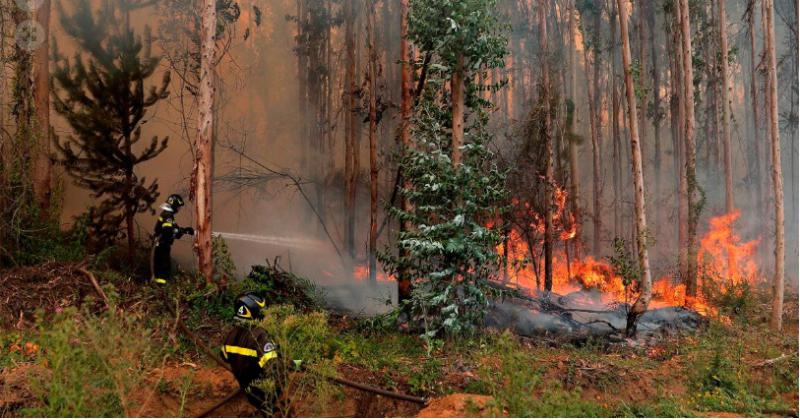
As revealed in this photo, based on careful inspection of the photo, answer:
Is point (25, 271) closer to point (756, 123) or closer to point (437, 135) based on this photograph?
point (437, 135)

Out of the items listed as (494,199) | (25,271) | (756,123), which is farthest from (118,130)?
(756,123)

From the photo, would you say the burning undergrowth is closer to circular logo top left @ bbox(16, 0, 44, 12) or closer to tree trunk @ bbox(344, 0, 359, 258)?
tree trunk @ bbox(344, 0, 359, 258)

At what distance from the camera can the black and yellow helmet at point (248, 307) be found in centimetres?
664

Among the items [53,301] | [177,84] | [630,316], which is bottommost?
[630,316]

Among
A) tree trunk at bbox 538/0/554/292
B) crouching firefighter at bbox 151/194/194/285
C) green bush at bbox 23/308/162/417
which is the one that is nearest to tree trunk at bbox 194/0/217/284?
crouching firefighter at bbox 151/194/194/285

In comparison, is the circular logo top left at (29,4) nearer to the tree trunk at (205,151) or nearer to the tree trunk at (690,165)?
the tree trunk at (205,151)

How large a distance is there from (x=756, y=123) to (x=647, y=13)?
422 inches

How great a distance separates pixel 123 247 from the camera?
16.1m

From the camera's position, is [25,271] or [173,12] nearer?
[25,271]

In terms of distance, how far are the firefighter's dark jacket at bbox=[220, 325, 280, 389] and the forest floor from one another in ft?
1.73

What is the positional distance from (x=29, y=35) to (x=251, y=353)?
42.5ft

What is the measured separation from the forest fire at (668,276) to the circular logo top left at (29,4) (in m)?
14.4

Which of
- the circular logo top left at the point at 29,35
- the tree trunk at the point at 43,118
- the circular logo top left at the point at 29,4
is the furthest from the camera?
the circular logo top left at the point at 29,4

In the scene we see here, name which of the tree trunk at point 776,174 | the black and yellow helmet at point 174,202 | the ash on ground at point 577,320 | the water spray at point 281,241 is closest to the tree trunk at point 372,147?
the ash on ground at point 577,320
